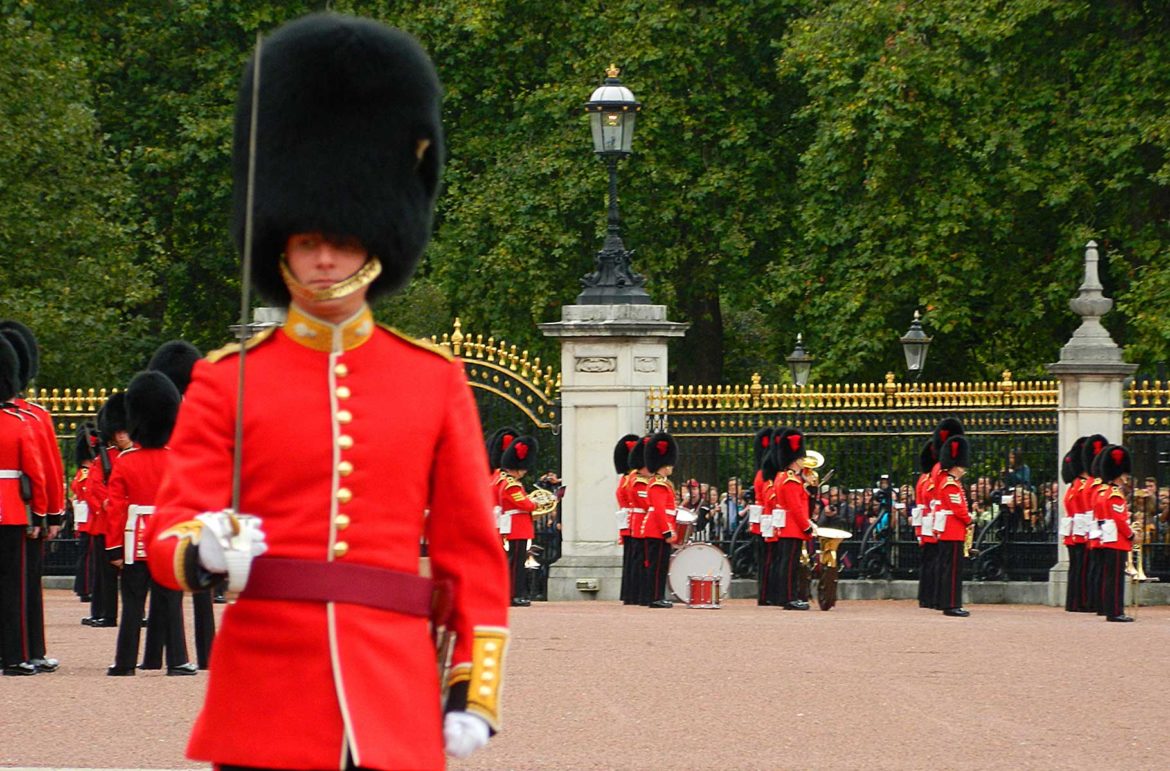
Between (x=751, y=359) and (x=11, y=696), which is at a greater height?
(x=751, y=359)

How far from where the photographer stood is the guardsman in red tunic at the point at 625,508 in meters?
19.4

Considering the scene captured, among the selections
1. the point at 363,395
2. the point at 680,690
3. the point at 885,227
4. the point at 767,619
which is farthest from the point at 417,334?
the point at 363,395

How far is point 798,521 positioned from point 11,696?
9517mm

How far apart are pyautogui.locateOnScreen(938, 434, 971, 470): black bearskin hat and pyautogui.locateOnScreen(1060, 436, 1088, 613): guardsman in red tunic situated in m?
0.88

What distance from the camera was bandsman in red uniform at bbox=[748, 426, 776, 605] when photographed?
19438 millimetres

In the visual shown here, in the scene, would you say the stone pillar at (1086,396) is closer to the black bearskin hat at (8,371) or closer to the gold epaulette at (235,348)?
the black bearskin hat at (8,371)

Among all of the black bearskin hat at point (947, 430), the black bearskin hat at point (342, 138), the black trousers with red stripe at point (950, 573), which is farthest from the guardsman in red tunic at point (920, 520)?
the black bearskin hat at point (342, 138)

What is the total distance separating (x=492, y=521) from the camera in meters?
4.35

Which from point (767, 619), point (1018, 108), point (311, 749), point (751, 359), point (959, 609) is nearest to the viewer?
point (311, 749)

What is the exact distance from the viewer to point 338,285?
4.35m

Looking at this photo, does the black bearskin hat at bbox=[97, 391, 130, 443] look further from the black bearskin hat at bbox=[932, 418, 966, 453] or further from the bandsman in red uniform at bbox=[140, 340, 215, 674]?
the black bearskin hat at bbox=[932, 418, 966, 453]

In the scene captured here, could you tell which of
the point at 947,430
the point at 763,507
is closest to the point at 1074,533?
the point at 947,430

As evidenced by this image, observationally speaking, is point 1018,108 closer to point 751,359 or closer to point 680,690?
point 751,359

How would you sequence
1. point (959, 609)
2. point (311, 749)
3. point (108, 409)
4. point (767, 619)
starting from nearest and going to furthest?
point (311, 749), point (108, 409), point (767, 619), point (959, 609)
